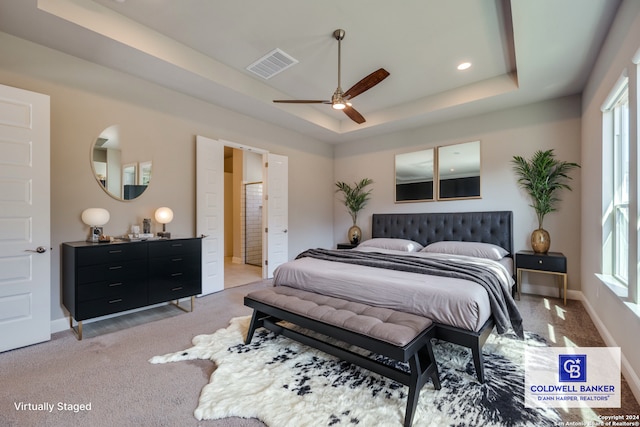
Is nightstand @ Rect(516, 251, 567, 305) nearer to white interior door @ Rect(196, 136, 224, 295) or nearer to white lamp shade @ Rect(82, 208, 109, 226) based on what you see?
white interior door @ Rect(196, 136, 224, 295)

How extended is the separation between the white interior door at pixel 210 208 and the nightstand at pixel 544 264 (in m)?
4.49

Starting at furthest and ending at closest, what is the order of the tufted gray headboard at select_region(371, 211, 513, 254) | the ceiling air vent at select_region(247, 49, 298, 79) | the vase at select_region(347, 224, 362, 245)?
the vase at select_region(347, 224, 362, 245)
the tufted gray headboard at select_region(371, 211, 513, 254)
the ceiling air vent at select_region(247, 49, 298, 79)

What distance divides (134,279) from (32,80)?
7.47ft

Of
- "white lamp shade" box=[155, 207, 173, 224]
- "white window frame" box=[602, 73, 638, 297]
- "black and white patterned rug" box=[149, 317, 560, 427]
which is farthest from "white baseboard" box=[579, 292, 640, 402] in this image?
"white lamp shade" box=[155, 207, 173, 224]

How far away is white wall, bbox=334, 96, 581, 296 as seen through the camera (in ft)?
13.1

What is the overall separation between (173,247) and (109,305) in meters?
0.86

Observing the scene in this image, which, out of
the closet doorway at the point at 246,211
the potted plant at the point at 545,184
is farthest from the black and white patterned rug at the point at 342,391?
the closet doorway at the point at 246,211

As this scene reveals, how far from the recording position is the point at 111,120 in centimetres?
338

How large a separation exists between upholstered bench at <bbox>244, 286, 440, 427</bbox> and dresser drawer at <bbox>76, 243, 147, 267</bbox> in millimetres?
1488

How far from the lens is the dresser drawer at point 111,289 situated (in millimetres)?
2791

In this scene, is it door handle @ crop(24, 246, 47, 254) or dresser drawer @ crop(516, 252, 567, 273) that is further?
dresser drawer @ crop(516, 252, 567, 273)

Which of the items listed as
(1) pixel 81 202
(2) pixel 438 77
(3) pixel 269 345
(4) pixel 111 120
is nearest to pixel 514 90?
(2) pixel 438 77

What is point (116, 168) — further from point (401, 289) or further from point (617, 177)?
point (617, 177)

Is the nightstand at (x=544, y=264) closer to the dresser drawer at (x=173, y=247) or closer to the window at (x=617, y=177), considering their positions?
the window at (x=617, y=177)
